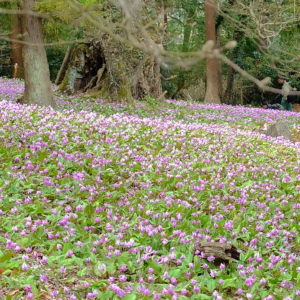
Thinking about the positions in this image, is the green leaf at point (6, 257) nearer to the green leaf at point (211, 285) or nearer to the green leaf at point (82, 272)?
the green leaf at point (82, 272)

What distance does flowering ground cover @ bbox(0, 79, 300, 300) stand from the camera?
3.61 meters

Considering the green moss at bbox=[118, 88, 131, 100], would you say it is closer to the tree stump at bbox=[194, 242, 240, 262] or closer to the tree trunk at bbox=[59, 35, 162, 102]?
the tree trunk at bbox=[59, 35, 162, 102]

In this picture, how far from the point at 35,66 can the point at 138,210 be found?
22.1ft

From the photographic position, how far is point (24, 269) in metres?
3.34

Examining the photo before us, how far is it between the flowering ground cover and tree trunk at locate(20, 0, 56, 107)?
187 centimetres

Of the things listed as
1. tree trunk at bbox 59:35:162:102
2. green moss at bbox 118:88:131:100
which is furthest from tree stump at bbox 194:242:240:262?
green moss at bbox 118:88:131:100

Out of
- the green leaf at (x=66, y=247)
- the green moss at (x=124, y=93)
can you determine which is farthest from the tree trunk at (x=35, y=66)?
the green leaf at (x=66, y=247)

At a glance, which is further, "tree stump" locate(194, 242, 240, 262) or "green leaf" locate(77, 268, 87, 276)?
"tree stump" locate(194, 242, 240, 262)

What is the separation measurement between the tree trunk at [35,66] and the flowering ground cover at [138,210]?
187 centimetres

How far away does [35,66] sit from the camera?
1028cm

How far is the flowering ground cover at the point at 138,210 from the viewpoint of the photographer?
3.61 metres

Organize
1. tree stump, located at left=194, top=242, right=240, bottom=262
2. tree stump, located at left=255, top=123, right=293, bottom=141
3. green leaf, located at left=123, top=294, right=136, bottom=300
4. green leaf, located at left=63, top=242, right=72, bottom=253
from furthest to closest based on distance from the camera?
tree stump, located at left=255, top=123, right=293, bottom=141
tree stump, located at left=194, top=242, right=240, bottom=262
green leaf, located at left=63, top=242, right=72, bottom=253
green leaf, located at left=123, top=294, right=136, bottom=300

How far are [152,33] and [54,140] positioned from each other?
9884 millimetres

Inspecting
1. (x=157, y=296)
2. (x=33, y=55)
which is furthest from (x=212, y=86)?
(x=157, y=296)
